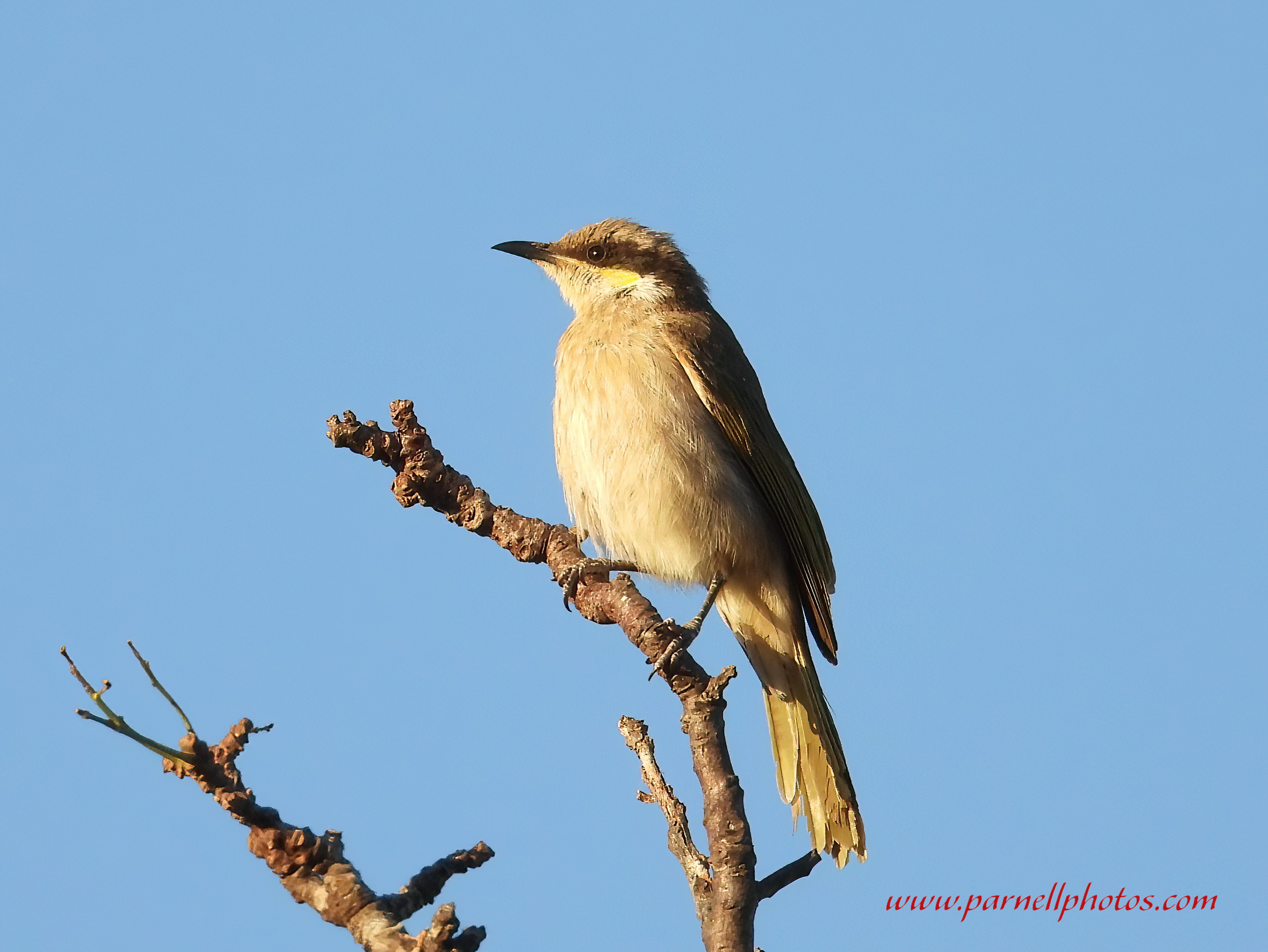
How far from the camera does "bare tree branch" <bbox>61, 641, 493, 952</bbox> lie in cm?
363

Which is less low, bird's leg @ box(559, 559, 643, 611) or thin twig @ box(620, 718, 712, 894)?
bird's leg @ box(559, 559, 643, 611)

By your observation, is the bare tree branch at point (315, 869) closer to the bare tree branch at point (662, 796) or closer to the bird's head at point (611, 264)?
the bare tree branch at point (662, 796)

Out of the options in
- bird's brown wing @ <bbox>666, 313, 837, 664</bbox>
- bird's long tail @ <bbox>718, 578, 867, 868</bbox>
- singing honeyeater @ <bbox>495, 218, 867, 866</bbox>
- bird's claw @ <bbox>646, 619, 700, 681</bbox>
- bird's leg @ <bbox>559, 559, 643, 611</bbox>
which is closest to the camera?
bird's claw @ <bbox>646, 619, 700, 681</bbox>

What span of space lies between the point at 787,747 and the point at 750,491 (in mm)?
1558

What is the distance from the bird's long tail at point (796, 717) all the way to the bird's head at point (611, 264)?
2157 mm

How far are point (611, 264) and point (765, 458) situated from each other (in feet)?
6.17

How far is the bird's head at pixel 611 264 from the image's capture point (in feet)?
28.1

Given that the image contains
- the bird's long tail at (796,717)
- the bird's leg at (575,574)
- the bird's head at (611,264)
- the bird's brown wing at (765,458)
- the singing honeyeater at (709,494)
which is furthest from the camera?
the bird's head at (611,264)

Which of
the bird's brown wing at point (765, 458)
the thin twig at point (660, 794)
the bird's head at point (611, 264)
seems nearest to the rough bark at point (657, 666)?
the thin twig at point (660, 794)

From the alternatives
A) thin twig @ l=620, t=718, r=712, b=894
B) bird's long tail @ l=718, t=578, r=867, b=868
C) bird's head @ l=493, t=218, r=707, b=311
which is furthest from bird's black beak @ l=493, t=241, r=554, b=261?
thin twig @ l=620, t=718, r=712, b=894

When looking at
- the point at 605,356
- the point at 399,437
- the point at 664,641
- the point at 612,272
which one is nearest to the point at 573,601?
the point at 664,641

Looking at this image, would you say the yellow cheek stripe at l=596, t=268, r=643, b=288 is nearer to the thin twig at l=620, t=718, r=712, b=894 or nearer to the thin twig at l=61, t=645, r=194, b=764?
the thin twig at l=620, t=718, r=712, b=894

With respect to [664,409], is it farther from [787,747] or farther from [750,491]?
[787,747]

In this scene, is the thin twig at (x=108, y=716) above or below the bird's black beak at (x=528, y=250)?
below
